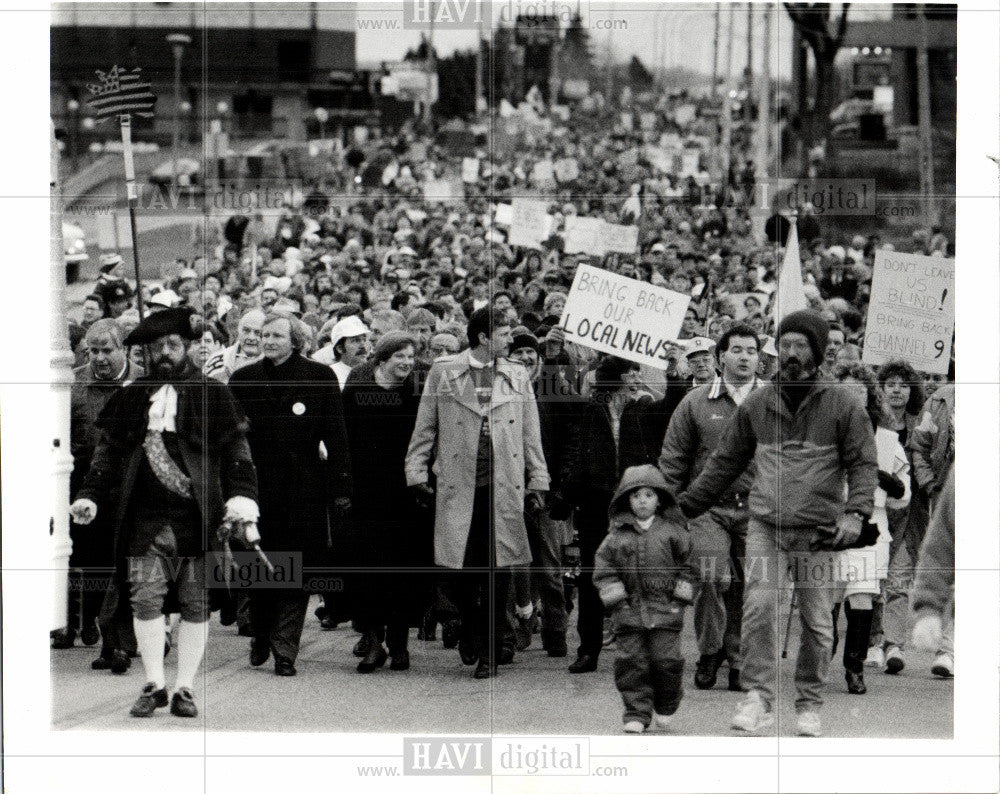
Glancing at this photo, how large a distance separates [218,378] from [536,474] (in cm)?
161

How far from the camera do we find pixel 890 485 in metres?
8.40

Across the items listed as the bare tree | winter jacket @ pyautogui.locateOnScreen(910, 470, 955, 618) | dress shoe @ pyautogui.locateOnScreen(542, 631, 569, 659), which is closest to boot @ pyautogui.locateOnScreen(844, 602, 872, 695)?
dress shoe @ pyautogui.locateOnScreen(542, 631, 569, 659)

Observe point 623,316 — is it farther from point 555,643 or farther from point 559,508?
point 555,643

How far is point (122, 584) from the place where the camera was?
27.1 ft

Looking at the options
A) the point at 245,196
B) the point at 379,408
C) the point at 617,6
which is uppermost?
the point at 617,6

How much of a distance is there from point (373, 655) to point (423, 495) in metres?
0.81

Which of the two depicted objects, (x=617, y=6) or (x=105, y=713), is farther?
(x=617, y=6)

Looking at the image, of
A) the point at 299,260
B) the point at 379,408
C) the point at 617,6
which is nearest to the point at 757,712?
the point at 379,408

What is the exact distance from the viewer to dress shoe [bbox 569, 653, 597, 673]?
8305 millimetres

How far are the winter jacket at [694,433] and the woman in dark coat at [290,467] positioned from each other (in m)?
1.59

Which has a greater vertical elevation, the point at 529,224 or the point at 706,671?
the point at 529,224

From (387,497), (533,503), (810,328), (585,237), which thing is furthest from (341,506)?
(585,237)

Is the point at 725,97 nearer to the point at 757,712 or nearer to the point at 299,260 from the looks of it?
the point at 299,260

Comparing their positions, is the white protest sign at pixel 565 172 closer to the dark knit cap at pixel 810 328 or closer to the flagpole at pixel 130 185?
the flagpole at pixel 130 185
